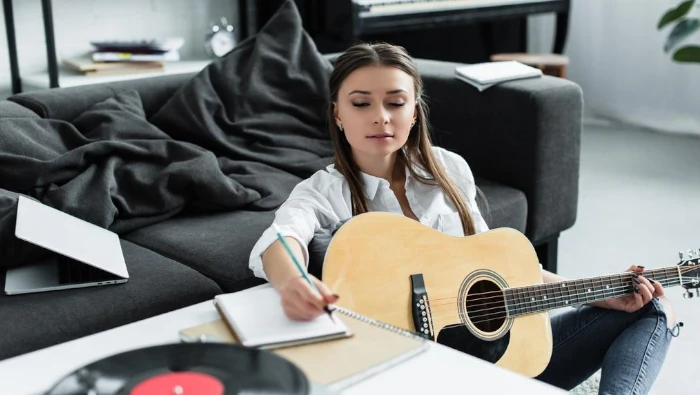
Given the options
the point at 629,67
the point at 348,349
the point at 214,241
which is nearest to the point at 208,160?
the point at 214,241

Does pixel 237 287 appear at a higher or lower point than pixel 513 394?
lower

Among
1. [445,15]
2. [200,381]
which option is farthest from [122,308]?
[445,15]

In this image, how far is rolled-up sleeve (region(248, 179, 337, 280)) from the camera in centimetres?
133

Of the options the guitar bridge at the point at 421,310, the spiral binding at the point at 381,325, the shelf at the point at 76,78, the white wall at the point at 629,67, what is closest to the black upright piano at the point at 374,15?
the shelf at the point at 76,78

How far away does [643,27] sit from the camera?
451cm

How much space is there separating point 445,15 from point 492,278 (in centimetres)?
245

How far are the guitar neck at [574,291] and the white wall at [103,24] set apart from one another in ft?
7.82

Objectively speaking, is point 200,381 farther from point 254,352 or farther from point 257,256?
point 257,256

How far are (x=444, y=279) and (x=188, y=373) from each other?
1.90 ft

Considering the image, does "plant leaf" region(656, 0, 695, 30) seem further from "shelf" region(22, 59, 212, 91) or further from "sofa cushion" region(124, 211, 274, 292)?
"sofa cushion" region(124, 211, 274, 292)

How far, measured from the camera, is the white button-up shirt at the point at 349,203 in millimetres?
1470

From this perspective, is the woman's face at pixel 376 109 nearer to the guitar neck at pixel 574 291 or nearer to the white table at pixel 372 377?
the guitar neck at pixel 574 291

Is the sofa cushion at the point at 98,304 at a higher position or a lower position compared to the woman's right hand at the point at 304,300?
lower

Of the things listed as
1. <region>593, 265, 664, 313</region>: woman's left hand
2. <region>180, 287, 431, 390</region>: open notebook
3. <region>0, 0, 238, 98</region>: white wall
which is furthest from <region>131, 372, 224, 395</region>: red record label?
<region>0, 0, 238, 98</region>: white wall
